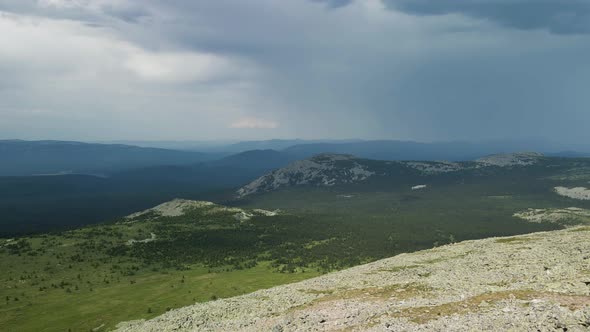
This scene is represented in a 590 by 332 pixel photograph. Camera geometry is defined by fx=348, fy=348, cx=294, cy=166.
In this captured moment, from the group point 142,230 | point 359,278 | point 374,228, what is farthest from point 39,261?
point 374,228

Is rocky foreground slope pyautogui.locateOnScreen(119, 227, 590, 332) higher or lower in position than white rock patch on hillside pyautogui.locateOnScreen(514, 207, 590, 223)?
higher

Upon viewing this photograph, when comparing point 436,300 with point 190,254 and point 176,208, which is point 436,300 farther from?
point 176,208

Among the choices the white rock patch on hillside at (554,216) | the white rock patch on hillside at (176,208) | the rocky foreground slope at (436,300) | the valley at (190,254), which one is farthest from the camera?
the white rock patch on hillside at (176,208)

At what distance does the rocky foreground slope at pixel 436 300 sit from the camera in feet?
85.8

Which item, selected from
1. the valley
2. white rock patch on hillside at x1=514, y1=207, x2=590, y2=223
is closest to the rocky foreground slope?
the valley

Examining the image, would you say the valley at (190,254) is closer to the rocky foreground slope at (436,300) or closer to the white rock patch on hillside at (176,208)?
the white rock patch on hillside at (176,208)

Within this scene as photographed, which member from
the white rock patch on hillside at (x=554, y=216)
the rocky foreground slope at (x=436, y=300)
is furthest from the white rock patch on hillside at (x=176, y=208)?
the white rock patch on hillside at (x=554, y=216)

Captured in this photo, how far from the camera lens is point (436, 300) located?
33250mm

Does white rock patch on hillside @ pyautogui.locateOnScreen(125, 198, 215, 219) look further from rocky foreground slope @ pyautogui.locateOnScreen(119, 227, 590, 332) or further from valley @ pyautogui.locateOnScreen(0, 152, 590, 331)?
rocky foreground slope @ pyautogui.locateOnScreen(119, 227, 590, 332)

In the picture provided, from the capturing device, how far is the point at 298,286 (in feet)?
173

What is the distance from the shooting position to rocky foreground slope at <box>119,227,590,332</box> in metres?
26.2

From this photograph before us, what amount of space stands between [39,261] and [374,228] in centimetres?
11618

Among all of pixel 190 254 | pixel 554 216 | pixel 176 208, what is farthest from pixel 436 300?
pixel 176 208

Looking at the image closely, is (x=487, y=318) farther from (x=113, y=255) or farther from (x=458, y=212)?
(x=458, y=212)
